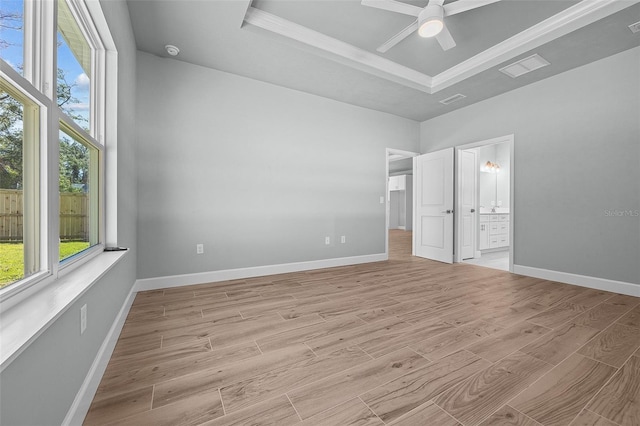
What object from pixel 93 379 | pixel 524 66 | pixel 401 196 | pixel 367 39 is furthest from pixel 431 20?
pixel 401 196

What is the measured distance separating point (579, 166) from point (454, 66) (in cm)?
202

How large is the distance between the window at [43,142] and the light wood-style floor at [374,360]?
2.43 feet

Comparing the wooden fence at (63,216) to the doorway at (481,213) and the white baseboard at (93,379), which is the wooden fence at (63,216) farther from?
the doorway at (481,213)

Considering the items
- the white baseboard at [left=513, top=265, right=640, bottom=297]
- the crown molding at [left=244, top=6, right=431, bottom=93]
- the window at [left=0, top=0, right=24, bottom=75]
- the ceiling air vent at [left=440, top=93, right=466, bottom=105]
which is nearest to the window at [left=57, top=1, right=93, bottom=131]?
the window at [left=0, top=0, right=24, bottom=75]

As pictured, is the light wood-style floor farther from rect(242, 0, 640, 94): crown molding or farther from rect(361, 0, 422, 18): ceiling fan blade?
rect(242, 0, 640, 94): crown molding

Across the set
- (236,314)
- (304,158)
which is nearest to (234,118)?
(304,158)

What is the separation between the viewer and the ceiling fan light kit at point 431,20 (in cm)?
211

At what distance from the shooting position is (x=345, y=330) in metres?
2.01

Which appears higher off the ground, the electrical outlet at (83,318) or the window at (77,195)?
the window at (77,195)

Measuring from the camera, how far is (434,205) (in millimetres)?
4945

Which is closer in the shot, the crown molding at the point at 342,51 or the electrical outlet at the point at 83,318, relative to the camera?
the electrical outlet at the point at 83,318

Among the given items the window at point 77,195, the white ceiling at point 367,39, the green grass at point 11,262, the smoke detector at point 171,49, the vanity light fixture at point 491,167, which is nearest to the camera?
the green grass at point 11,262

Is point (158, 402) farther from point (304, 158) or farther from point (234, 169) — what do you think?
point (304, 158)

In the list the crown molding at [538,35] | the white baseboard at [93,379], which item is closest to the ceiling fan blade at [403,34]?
the crown molding at [538,35]
